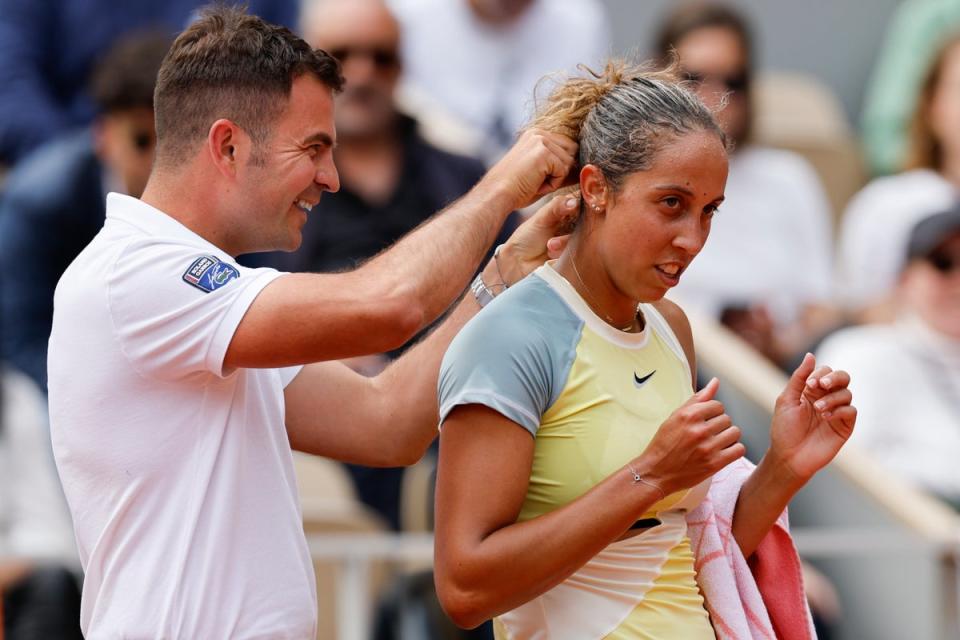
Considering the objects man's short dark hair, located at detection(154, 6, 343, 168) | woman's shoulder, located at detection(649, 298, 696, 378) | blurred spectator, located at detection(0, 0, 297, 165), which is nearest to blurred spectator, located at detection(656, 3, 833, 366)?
blurred spectator, located at detection(0, 0, 297, 165)

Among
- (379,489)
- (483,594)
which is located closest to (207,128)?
(483,594)

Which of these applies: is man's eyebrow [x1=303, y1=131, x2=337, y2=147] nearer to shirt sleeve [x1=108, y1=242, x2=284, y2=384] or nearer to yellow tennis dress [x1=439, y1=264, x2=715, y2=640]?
shirt sleeve [x1=108, y1=242, x2=284, y2=384]

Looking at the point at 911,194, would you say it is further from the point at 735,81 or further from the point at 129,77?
the point at 129,77

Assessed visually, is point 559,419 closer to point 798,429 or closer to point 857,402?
point 798,429

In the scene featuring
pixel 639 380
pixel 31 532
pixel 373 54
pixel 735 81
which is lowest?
pixel 31 532

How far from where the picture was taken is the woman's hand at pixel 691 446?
8.10ft

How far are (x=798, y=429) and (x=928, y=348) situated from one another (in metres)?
2.98

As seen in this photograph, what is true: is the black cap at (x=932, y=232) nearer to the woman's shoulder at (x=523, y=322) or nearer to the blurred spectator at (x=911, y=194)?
the blurred spectator at (x=911, y=194)

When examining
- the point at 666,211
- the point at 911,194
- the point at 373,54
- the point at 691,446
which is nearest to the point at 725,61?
the point at 911,194

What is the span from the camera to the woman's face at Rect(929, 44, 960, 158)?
22.0 ft

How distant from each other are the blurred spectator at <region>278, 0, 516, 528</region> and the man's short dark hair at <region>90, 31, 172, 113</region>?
67cm

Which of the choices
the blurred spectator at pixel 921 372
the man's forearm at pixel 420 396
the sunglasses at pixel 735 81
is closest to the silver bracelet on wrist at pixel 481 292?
the man's forearm at pixel 420 396

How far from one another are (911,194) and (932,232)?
1.17 metres

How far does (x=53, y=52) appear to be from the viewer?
235 inches
